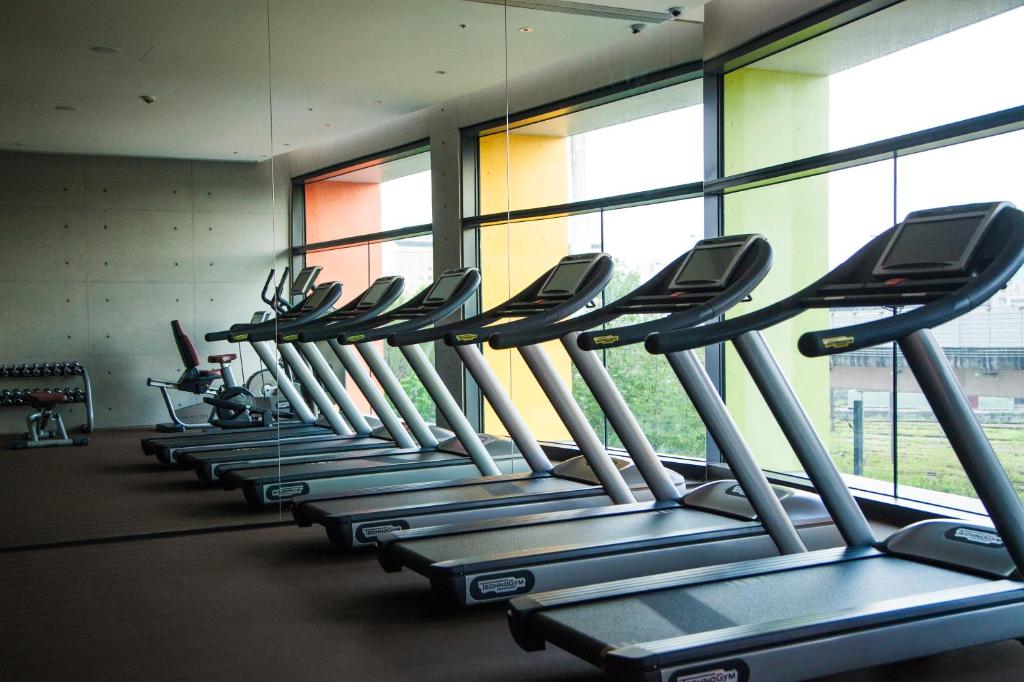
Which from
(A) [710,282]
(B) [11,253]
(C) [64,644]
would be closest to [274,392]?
(B) [11,253]

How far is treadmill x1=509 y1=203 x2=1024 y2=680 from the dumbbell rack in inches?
124

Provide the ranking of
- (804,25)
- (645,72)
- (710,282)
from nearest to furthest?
1. (710,282)
2. (804,25)
3. (645,72)

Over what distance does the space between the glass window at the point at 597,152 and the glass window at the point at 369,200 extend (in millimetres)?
599

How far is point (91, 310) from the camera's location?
17.2 ft

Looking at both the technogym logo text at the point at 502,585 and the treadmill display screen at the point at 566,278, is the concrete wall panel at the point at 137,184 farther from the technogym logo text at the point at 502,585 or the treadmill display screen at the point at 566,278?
the technogym logo text at the point at 502,585

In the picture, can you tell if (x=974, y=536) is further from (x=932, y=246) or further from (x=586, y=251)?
(x=586, y=251)

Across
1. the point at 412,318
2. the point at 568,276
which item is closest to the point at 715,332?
the point at 568,276

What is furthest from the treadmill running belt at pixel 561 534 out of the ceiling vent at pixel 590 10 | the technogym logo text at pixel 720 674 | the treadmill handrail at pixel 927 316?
the ceiling vent at pixel 590 10

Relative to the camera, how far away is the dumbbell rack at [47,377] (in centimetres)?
502

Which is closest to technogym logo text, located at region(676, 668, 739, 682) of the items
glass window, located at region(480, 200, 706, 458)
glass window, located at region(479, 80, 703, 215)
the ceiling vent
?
glass window, located at region(480, 200, 706, 458)

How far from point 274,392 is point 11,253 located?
5.35 feet

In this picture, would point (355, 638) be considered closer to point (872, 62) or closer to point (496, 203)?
point (496, 203)

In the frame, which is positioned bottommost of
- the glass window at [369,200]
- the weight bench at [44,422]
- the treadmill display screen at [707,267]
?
the weight bench at [44,422]

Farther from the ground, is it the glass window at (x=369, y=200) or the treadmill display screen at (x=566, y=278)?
the glass window at (x=369, y=200)
